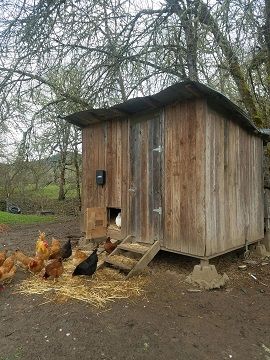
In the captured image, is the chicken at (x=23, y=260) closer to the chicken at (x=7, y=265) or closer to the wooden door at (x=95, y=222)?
the chicken at (x=7, y=265)

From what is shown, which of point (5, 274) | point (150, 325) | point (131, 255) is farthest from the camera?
point (131, 255)

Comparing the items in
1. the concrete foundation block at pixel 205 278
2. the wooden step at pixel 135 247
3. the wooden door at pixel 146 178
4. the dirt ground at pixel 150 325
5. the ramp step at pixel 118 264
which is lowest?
the dirt ground at pixel 150 325

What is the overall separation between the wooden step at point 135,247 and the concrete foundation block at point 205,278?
0.91 meters

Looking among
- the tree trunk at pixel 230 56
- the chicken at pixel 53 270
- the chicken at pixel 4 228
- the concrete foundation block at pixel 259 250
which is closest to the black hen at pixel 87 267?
the chicken at pixel 53 270

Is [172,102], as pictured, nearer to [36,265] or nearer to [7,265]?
[36,265]

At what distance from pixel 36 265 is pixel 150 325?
89.5 inches

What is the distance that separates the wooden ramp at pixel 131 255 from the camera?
4934 millimetres

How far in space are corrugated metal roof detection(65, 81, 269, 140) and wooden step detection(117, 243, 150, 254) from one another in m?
2.46

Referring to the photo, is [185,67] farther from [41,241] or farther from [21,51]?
[41,241]

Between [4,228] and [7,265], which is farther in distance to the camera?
[4,228]

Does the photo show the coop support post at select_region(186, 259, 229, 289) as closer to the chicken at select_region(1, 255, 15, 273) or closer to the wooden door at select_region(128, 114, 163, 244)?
the wooden door at select_region(128, 114, 163, 244)

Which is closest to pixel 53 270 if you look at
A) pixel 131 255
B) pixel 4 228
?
pixel 131 255

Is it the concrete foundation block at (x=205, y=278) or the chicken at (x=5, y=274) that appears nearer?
the chicken at (x=5, y=274)

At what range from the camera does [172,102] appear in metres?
5.20
